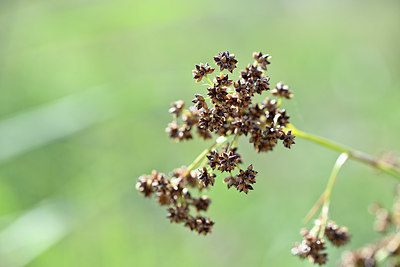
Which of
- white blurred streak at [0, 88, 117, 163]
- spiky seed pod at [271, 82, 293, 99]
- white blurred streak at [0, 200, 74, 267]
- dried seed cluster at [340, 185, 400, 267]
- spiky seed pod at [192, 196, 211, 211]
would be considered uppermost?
white blurred streak at [0, 88, 117, 163]

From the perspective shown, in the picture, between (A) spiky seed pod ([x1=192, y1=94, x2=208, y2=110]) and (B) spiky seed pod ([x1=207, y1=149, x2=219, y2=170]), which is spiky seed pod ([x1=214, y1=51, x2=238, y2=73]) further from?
(B) spiky seed pod ([x1=207, y1=149, x2=219, y2=170])

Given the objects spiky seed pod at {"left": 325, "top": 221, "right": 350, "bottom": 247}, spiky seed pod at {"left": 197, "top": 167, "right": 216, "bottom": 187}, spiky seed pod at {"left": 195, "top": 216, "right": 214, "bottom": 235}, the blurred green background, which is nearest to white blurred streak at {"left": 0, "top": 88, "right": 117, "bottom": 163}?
the blurred green background

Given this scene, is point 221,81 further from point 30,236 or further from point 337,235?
point 30,236

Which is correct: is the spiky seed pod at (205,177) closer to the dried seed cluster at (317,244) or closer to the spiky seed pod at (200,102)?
the spiky seed pod at (200,102)

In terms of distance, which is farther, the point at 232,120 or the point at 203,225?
the point at 203,225

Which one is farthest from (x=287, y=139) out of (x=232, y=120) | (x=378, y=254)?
(x=378, y=254)

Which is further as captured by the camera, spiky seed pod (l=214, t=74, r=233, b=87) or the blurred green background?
the blurred green background
